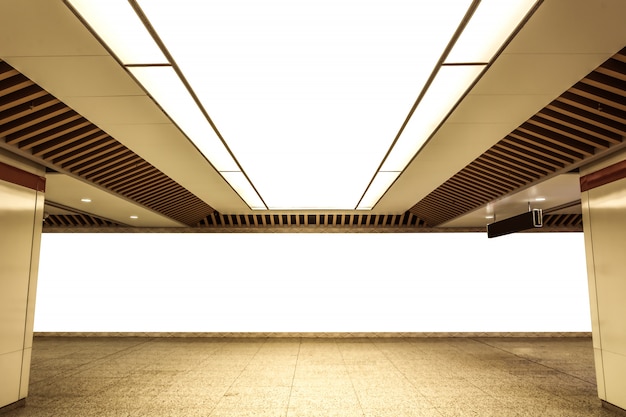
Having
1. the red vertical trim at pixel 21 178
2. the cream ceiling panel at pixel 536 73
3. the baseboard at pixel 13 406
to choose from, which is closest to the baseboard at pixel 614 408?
the cream ceiling panel at pixel 536 73

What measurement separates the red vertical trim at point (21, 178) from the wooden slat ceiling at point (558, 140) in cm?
571

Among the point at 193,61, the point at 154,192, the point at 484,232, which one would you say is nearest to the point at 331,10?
the point at 193,61

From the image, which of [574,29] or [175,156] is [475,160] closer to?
[574,29]

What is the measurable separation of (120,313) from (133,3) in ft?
30.9

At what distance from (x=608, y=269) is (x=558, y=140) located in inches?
63.5

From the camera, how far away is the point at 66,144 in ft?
15.8

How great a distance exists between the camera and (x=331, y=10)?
2.52 meters

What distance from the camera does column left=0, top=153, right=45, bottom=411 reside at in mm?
4648

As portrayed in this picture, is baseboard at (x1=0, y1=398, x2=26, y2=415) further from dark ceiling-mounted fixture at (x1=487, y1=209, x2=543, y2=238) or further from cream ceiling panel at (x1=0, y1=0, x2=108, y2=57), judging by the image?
dark ceiling-mounted fixture at (x1=487, y1=209, x2=543, y2=238)

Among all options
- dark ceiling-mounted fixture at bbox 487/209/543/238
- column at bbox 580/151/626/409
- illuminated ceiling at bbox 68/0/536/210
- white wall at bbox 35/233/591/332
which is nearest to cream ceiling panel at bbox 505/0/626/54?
illuminated ceiling at bbox 68/0/536/210

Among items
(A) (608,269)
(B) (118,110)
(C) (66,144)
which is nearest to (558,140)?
Result: (A) (608,269)

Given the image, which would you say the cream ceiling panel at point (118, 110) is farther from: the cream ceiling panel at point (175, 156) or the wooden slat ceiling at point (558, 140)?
the wooden slat ceiling at point (558, 140)

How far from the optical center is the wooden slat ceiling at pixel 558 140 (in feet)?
11.9

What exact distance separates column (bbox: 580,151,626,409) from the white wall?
17.9 ft
